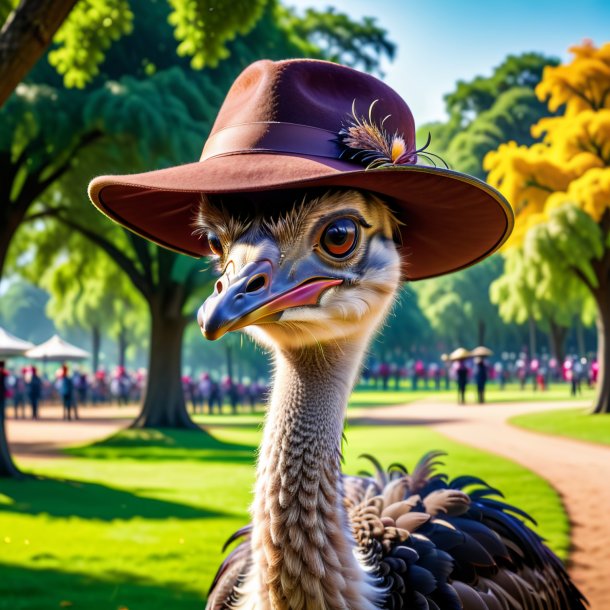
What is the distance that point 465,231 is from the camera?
8.88 ft

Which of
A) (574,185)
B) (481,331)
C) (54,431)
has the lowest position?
(54,431)

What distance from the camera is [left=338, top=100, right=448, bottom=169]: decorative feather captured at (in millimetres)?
2195

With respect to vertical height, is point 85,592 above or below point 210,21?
below

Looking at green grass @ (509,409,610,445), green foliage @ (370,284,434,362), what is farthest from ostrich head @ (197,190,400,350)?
green foliage @ (370,284,434,362)

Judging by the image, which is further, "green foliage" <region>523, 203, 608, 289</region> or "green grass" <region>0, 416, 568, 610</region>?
"green foliage" <region>523, 203, 608, 289</region>

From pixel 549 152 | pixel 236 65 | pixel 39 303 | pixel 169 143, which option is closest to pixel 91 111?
pixel 169 143

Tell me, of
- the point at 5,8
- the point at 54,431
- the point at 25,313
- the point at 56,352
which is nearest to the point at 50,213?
the point at 5,8

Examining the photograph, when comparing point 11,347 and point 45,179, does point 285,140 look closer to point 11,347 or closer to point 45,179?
point 45,179

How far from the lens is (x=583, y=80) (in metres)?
17.3

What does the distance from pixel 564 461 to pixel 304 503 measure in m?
10.1

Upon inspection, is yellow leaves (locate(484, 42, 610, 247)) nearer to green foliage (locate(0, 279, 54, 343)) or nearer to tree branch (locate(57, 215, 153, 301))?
tree branch (locate(57, 215, 153, 301))

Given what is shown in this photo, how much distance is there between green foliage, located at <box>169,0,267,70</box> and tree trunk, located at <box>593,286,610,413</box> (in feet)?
39.8

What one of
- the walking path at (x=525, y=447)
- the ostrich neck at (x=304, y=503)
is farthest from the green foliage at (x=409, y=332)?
the ostrich neck at (x=304, y=503)

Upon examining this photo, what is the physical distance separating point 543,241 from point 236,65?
298 inches
